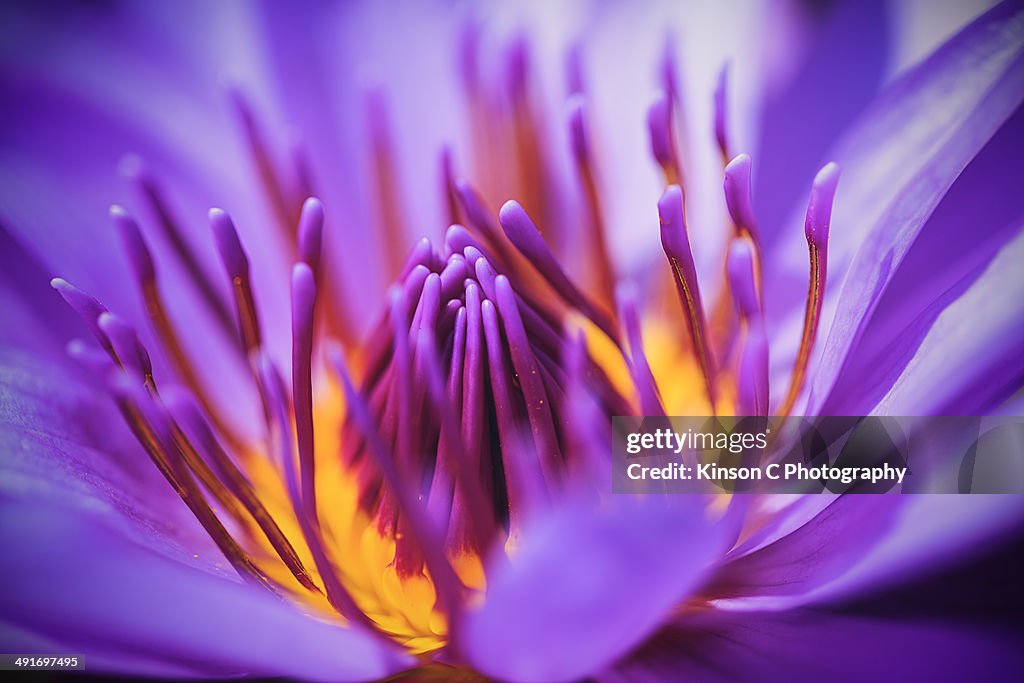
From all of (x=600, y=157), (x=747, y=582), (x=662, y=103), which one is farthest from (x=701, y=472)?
(x=600, y=157)

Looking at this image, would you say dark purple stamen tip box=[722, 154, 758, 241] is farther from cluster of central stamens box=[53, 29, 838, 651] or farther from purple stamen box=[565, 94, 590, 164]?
purple stamen box=[565, 94, 590, 164]

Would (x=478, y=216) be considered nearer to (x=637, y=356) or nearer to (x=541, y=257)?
(x=541, y=257)

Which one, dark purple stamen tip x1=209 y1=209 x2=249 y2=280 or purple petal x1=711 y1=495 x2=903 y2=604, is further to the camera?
dark purple stamen tip x1=209 y1=209 x2=249 y2=280

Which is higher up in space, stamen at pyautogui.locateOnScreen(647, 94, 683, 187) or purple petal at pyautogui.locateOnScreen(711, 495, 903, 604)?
stamen at pyautogui.locateOnScreen(647, 94, 683, 187)

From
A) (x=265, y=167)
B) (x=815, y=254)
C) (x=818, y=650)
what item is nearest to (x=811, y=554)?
(x=818, y=650)

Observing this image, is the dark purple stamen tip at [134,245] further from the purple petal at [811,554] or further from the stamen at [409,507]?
the purple petal at [811,554]

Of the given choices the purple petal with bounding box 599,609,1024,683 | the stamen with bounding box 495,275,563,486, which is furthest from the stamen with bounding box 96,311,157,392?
the purple petal with bounding box 599,609,1024,683
